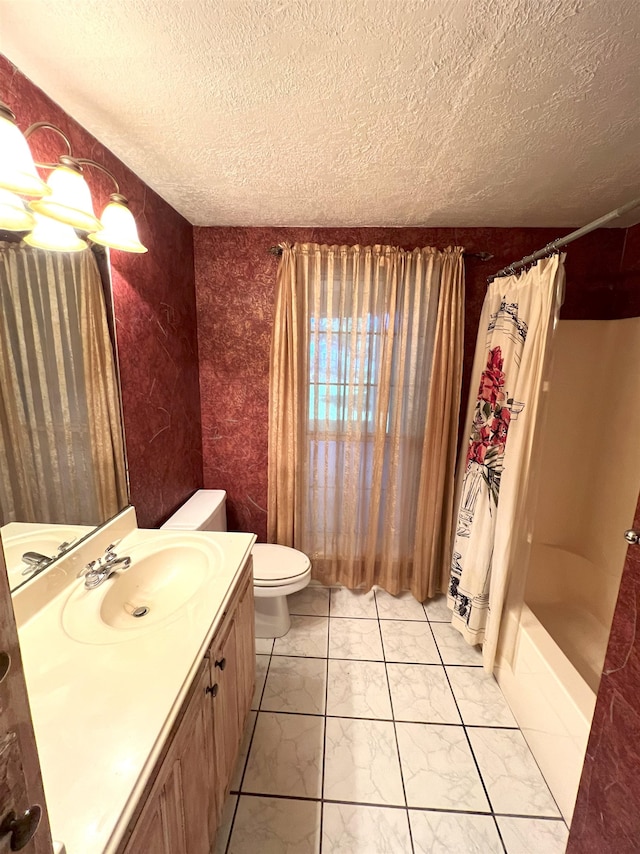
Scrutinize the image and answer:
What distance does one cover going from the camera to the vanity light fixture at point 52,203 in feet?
2.32

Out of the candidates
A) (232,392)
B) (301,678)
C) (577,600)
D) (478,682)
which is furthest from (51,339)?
(577,600)

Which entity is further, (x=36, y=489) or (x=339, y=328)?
(x=339, y=328)

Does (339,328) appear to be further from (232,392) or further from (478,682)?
(478,682)

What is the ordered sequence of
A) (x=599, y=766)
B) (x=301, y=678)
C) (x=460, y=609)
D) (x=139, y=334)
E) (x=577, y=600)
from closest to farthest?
(x=599, y=766)
(x=139, y=334)
(x=301, y=678)
(x=460, y=609)
(x=577, y=600)

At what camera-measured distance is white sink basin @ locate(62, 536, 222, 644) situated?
94 cm

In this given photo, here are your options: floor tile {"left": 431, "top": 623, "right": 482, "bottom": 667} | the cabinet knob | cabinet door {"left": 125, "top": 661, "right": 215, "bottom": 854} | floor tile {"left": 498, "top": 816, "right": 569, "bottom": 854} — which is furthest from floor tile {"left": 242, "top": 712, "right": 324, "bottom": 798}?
the cabinet knob

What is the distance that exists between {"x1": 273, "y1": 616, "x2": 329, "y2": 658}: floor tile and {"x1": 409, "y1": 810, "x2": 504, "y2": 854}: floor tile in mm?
733

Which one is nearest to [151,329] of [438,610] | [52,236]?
[52,236]

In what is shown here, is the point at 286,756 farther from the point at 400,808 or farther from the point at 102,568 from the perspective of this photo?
the point at 102,568

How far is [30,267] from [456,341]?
1.87m

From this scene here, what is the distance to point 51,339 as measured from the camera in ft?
3.41

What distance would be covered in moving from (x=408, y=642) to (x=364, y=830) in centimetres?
85

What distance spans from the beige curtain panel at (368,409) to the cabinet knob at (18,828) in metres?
1.75

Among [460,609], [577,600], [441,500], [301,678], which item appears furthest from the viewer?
[441,500]
